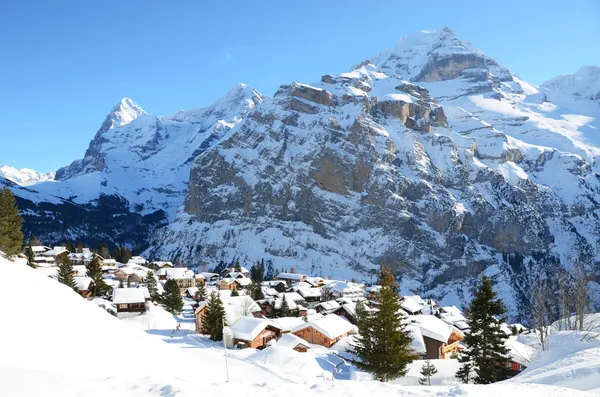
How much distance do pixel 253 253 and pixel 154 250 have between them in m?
56.9

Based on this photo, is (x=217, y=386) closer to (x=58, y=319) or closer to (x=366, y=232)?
(x=58, y=319)

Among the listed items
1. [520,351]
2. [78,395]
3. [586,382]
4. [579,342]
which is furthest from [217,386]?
[520,351]

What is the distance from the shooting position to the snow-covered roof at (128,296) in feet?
179

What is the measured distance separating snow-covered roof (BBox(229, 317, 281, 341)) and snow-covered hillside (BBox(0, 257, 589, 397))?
993 inches

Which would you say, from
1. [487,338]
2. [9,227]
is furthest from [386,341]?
[9,227]

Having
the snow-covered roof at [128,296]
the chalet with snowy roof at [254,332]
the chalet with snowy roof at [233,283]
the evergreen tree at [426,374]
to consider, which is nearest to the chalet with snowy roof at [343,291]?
the chalet with snowy roof at [233,283]

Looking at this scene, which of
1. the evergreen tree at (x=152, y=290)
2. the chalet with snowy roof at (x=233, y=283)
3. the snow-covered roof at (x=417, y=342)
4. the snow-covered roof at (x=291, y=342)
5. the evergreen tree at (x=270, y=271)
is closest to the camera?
the snow-covered roof at (x=417, y=342)

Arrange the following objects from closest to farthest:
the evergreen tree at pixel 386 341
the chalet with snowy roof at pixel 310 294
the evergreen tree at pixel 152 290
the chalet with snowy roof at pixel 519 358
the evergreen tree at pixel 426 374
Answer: the evergreen tree at pixel 386 341 → the evergreen tree at pixel 426 374 → the chalet with snowy roof at pixel 519 358 → the evergreen tree at pixel 152 290 → the chalet with snowy roof at pixel 310 294

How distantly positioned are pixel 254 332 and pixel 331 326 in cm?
1040

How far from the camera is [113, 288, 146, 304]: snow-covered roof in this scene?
54500 millimetres

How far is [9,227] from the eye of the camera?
127 ft

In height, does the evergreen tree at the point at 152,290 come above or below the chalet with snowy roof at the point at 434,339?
above

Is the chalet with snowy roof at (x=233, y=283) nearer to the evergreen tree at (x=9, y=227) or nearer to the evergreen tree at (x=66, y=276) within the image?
the evergreen tree at (x=66, y=276)

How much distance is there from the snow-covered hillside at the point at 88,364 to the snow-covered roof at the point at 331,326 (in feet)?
98.3
